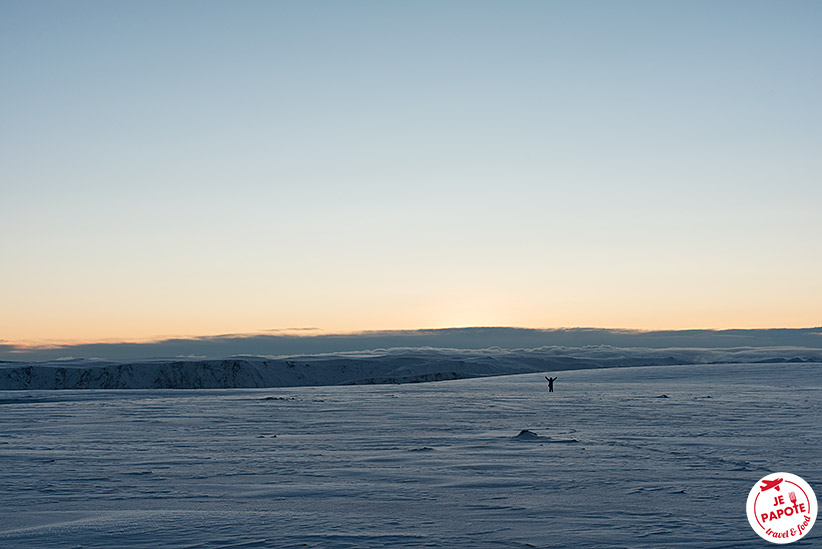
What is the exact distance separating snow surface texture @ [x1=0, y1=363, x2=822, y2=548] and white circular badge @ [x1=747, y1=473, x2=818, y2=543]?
0.45 feet

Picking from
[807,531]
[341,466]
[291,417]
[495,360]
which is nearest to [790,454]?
[807,531]

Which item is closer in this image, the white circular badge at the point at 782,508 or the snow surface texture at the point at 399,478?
the white circular badge at the point at 782,508

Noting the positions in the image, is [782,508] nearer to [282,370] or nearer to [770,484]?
[770,484]

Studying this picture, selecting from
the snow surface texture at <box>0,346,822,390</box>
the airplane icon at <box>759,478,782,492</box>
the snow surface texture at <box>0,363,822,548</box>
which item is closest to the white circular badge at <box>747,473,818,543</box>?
the airplane icon at <box>759,478,782,492</box>

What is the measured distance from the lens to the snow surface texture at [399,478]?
5.43 metres

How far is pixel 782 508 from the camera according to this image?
19.4ft

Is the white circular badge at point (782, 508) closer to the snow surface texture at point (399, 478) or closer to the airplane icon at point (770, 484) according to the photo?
the airplane icon at point (770, 484)

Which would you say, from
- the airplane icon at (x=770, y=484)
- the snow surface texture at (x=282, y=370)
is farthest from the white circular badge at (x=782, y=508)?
the snow surface texture at (x=282, y=370)

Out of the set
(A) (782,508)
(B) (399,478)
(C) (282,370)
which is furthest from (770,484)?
(C) (282,370)

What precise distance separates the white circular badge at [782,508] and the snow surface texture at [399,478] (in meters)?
0.14

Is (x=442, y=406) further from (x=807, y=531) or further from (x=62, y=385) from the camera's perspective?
(x=62, y=385)

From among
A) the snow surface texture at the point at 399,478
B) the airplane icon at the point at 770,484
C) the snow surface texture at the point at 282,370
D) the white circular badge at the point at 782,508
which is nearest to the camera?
the white circular badge at the point at 782,508

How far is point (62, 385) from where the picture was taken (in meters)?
63.8

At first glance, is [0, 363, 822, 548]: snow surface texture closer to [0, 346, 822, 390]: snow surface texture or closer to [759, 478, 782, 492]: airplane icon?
[759, 478, 782, 492]: airplane icon
